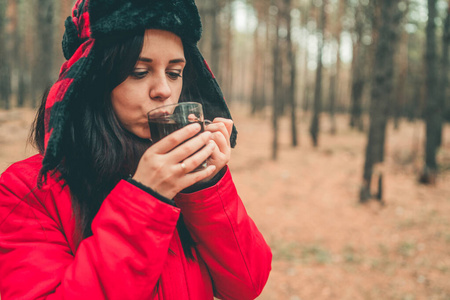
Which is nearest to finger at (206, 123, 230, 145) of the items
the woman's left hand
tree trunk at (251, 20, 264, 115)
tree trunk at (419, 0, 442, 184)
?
the woman's left hand

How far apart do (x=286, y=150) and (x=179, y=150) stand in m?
13.2

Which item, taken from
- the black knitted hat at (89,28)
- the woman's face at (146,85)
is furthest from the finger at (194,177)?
the black knitted hat at (89,28)

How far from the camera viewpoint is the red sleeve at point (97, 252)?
2.93 feet

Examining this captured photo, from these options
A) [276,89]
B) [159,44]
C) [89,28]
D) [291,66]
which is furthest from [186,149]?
[291,66]

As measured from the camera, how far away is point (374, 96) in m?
7.10

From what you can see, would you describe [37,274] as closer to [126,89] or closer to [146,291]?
[146,291]

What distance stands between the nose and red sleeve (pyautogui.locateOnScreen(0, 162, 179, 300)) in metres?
0.39

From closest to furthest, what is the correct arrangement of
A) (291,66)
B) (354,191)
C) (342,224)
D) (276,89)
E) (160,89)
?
(160,89), (342,224), (354,191), (276,89), (291,66)

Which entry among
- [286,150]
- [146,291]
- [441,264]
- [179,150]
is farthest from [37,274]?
[286,150]

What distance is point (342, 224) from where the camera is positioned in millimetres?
6562

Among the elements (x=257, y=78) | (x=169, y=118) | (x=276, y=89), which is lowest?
(x=169, y=118)

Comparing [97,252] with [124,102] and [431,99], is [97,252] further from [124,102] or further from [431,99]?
[431,99]

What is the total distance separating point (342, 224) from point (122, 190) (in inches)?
259

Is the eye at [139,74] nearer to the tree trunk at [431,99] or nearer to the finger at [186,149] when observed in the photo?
the finger at [186,149]
